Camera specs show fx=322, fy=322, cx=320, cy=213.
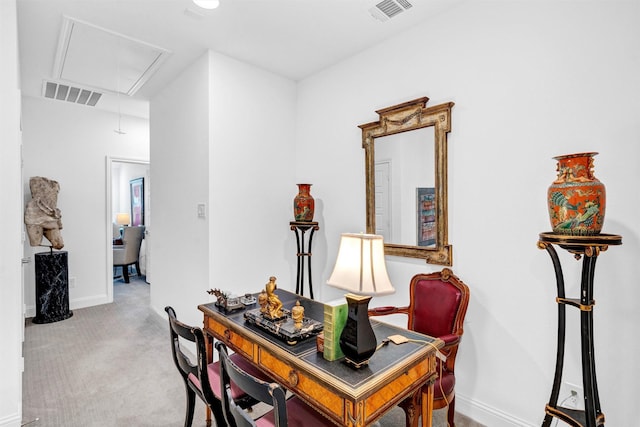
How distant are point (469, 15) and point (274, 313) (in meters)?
2.27

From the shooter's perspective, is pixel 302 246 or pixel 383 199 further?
pixel 302 246

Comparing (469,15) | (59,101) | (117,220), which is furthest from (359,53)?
(117,220)

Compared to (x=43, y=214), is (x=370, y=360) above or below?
below

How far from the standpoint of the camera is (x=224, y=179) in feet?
9.56

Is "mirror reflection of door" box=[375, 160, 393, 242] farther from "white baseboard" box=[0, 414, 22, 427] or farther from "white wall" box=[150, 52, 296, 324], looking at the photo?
"white baseboard" box=[0, 414, 22, 427]

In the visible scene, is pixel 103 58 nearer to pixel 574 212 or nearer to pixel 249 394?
pixel 249 394

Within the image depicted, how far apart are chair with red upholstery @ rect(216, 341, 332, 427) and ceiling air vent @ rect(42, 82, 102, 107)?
3.99 m

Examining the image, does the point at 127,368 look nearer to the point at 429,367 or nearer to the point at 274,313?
the point at 274,313

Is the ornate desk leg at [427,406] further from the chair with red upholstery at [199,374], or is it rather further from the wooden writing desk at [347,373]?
the chair with red upholstery at [199,374]

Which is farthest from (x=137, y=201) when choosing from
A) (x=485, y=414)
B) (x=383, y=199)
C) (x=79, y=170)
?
(x=485, y=414)

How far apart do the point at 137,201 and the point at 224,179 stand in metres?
5.53

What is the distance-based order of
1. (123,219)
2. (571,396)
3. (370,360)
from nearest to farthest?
(370,360), (571,396), (123,219)

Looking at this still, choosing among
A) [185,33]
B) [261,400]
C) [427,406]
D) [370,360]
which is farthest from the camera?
[185,33]

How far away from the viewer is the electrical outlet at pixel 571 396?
1727 mm
